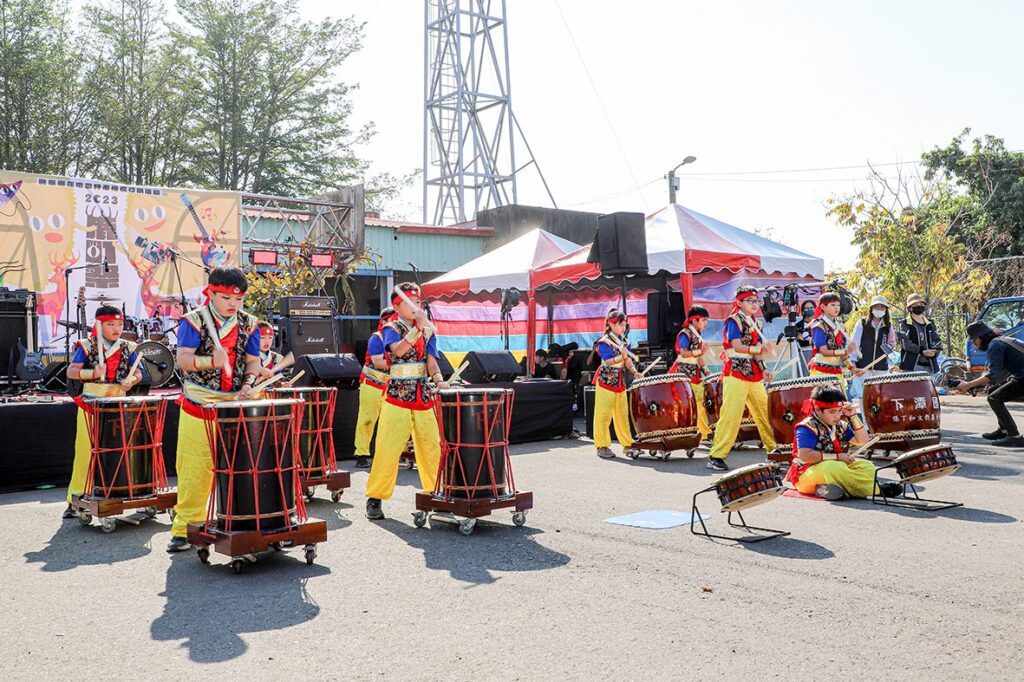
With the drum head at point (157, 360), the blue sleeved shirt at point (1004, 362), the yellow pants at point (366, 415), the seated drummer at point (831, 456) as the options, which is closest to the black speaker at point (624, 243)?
the yellow pants at point (366, 415)

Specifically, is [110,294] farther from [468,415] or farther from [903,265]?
[903,265]

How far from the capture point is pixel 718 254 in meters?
13.9

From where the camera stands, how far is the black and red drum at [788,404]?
944cm

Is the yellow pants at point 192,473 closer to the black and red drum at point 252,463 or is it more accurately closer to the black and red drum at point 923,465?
the black and red drum at point 252,463

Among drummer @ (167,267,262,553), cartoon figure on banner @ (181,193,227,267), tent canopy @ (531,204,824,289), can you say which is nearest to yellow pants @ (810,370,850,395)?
tent canopy @ (531,204,824,289)

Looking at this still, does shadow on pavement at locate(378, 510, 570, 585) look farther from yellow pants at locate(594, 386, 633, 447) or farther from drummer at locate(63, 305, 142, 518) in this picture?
yellow pants at locate(594, 386, 633, 447)

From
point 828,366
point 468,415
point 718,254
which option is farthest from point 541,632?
point 718,254

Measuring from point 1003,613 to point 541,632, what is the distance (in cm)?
214

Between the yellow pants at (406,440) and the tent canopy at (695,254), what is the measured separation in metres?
7.22

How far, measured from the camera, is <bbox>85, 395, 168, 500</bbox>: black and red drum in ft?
22.4

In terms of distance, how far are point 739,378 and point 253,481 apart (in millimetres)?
5520

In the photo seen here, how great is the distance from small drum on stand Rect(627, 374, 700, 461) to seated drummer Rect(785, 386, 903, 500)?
2.89 metres

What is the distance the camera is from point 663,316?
49.9 ft

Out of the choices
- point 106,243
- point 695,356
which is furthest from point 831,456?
point 106,243
